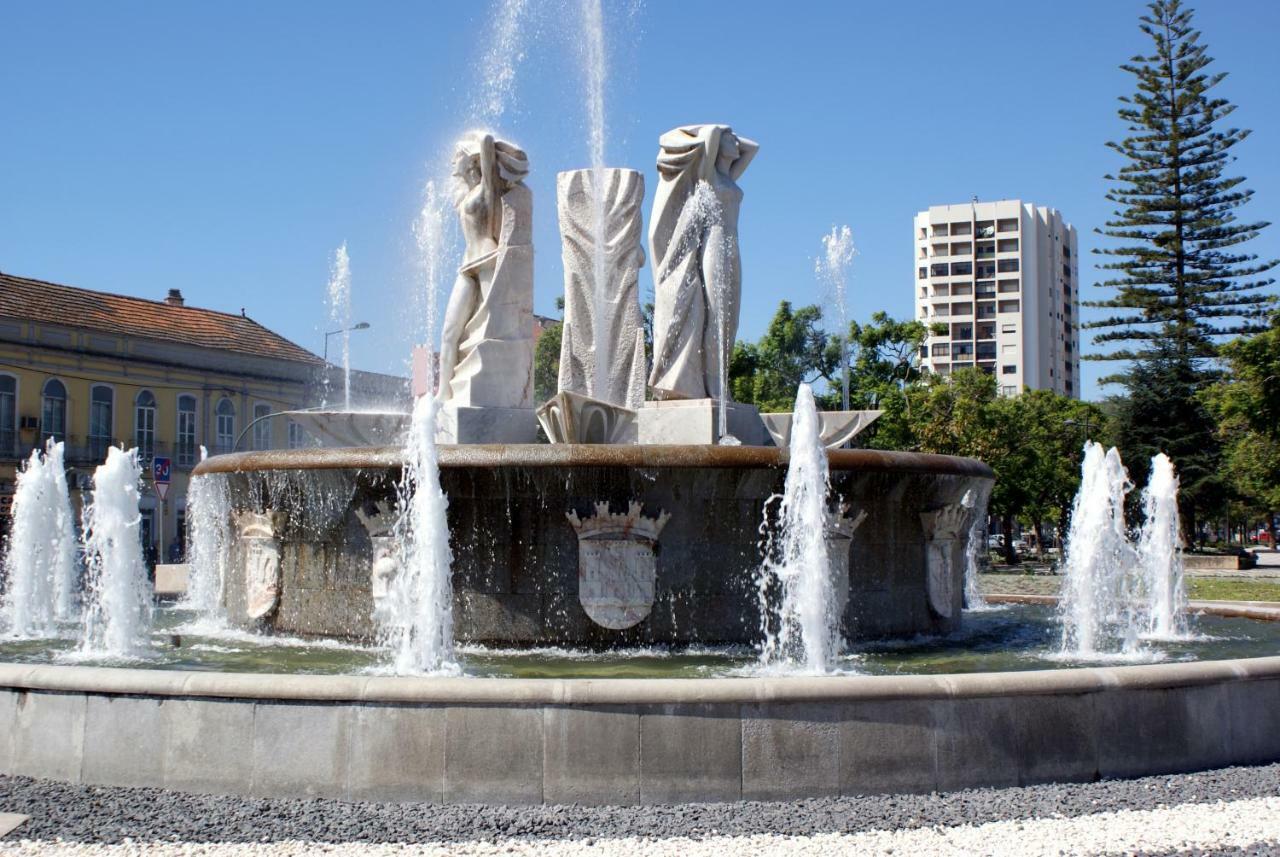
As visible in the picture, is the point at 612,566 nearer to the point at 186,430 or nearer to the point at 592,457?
the point at 592,457

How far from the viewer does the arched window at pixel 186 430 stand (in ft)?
144

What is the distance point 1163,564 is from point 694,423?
551cm

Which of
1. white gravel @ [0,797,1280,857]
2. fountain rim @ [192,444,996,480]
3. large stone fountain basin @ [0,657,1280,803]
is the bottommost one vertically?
white gravel @ [0,797,1280,857]

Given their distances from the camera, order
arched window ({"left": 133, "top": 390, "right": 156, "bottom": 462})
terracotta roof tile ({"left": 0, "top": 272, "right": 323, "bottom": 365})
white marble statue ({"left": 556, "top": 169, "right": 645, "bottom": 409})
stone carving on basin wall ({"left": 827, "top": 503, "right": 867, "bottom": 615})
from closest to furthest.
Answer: stone carving on basin wall ({"left": 827, "top": 503, "right": 867, "bottom": 615})
white marble statue ({"left": 556, "top": 169, "right": 645, "bottom": 409})
terracotta roof tile ({"left": 0, "top": 272, "right": 323, "bottom": 365})
arched window ({"left": 133, "top": 390, "right": 156, "bottom": 462})

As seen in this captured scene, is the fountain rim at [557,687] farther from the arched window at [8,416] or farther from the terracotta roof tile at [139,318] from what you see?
the terracotta roof tile at [139,318]

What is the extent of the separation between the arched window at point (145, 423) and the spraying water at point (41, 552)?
26.2 metres

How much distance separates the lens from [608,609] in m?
9.08

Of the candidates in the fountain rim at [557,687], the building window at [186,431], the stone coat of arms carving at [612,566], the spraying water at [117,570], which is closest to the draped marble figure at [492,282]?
the spraying water at [117,570]

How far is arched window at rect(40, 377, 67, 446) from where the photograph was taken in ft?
131

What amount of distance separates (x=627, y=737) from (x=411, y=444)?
3.43 meters

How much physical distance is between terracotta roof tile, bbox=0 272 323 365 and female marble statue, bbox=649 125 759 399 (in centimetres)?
3384

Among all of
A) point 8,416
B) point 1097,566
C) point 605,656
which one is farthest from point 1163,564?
point 8,416

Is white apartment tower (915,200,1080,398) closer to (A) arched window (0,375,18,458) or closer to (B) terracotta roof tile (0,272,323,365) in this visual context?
(B) terracotta roof tile (0,272,323,365)

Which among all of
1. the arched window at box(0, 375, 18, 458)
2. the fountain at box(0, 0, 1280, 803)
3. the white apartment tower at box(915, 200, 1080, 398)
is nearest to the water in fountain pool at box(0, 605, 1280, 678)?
the fountain at box(0, 0, 1280, 803)
